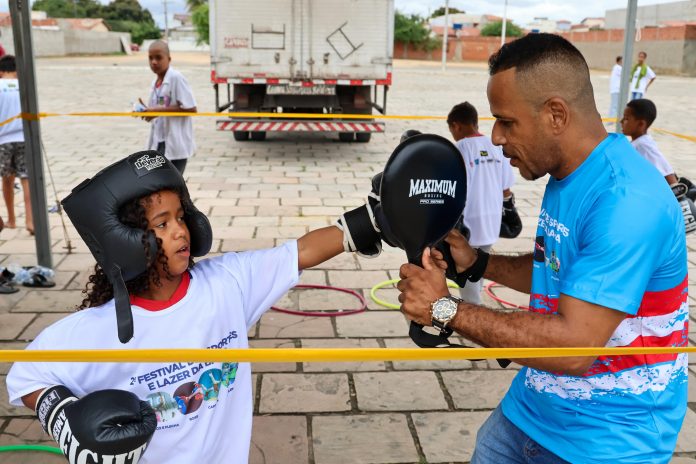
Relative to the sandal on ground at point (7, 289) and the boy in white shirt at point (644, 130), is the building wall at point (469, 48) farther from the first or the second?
the sandal on ground at point (7, 289)

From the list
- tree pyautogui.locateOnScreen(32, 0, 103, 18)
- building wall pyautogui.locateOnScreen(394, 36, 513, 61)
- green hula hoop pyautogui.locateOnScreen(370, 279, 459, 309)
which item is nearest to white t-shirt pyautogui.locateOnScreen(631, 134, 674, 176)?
green hula hoop pyautogui.locateOnScreen(370, 279, 459, 309)

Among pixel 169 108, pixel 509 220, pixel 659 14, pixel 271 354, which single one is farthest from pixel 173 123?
pixel 659 14

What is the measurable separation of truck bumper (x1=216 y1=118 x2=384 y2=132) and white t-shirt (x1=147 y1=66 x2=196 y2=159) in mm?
4165

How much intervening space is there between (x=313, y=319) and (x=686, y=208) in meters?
2.78

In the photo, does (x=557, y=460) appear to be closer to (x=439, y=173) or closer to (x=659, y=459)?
(x=659, y=459)

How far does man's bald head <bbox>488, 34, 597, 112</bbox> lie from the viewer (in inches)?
70.4

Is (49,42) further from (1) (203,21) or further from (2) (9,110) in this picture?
(2) (9,110)

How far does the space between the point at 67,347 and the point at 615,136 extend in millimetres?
1614

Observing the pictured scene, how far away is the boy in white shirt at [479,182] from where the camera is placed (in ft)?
15.5

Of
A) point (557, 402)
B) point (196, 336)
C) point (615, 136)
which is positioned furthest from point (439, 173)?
point (196, 336)

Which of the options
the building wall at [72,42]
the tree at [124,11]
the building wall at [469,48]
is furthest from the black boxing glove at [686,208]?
the tree at [124,11]

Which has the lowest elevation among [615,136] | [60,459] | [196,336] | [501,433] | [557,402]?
[60,459]

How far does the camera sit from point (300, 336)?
456 cm

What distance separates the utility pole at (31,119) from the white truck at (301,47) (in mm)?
5230
